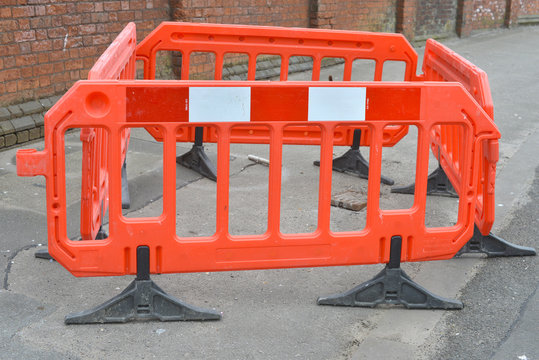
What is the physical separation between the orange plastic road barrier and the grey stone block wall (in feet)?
11.8

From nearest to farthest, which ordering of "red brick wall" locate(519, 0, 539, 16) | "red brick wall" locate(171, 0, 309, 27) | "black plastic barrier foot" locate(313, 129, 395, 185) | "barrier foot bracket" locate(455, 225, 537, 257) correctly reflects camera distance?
"barrier foot bracket" locate(455, 225, 537, 257), "black plastic barrier foot" locate(313, 129, 395, 185), "red brick wall" locate(171, 0, 309, 27), "red brick wall" locate(519, 0, 539, 16)

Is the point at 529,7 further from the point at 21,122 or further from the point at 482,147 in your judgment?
the point at 482,147

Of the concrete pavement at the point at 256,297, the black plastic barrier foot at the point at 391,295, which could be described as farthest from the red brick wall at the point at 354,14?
the black plastic barrier foot at the point at 391,295

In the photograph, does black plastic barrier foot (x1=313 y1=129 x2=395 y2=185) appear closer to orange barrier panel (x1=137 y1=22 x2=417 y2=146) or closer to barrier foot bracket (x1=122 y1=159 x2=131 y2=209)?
orange barrier panel (x1=137 y1=22 x2=417 y2=146)

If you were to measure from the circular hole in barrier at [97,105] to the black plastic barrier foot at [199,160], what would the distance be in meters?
2.83

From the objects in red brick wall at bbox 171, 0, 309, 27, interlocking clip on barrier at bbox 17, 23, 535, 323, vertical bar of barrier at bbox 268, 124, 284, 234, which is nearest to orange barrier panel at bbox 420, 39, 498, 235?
interlocking clip on barrier at bbox 17, 23, 535, 323

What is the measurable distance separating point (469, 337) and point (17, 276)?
2587 millimetres

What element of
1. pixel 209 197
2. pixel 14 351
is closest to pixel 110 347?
pixel 14 351

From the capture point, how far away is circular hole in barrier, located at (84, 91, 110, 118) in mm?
3492

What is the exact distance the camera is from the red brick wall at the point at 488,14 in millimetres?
17891

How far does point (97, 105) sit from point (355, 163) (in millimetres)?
3514

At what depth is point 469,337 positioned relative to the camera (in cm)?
379

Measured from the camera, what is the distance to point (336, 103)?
3766mm

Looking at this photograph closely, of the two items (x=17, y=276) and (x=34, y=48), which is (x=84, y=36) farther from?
(x=17, y=276)
